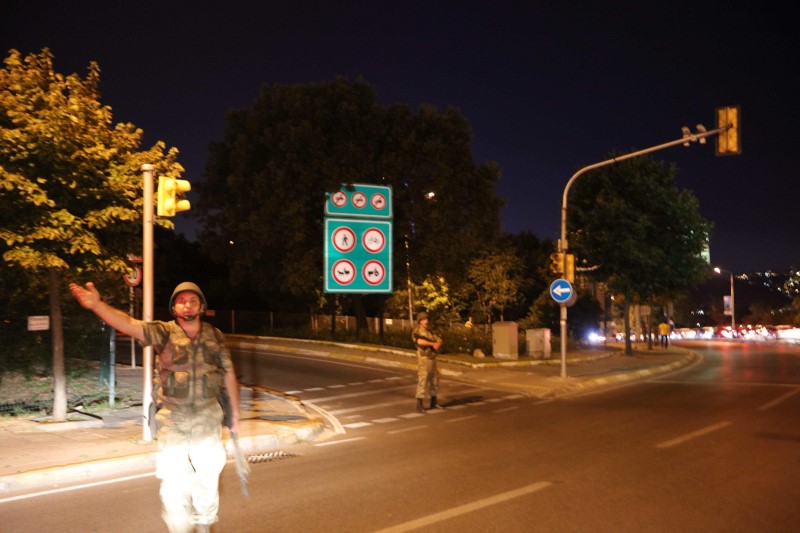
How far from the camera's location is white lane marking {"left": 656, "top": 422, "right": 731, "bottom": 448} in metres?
10.3

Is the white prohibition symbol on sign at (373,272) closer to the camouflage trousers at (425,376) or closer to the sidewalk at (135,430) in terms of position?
the sidewalk at (135,430)

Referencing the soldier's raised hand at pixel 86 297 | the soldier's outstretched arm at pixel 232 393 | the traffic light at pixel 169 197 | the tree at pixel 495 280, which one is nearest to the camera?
the soldier's raised hand at pixel 86 297

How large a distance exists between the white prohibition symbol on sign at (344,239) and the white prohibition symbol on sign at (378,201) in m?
1.31

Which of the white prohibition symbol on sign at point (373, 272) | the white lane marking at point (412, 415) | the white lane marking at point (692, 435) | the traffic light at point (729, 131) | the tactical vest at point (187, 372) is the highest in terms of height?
the traffic light at point (729, 131)

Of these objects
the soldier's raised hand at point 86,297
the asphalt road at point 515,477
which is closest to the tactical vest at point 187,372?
the soldier's raised hand at point 86,297

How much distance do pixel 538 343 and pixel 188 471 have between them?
78.3 feet

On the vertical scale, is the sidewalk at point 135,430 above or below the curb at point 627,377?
above

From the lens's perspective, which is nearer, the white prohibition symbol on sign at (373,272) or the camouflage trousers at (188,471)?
the camouflage trousers at (188,471)

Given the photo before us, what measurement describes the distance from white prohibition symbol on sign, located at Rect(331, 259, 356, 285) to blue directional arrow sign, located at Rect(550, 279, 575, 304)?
5463mm

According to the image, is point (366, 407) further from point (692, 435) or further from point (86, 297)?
point (86, 297)

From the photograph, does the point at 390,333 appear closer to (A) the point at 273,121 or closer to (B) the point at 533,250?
(A) the point at 273,121

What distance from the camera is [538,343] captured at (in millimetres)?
28047

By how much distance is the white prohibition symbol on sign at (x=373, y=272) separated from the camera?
19656 mm

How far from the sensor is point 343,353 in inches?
1077
